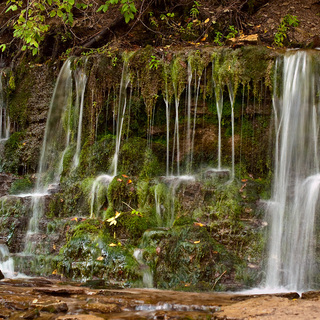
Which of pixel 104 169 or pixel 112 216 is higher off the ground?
pixel 104 169

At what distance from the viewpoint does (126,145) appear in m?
9.23

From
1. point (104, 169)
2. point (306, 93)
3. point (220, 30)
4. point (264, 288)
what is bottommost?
point (264, 288)

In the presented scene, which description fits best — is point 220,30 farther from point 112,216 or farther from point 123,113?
point 112,216

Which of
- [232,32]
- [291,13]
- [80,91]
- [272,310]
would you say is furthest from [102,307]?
[291,13]

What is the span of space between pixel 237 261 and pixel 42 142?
610cm

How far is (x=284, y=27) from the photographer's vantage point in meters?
10.6

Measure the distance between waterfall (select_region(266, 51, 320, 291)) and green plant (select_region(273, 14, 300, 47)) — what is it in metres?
2.33

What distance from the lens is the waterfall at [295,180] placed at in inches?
243

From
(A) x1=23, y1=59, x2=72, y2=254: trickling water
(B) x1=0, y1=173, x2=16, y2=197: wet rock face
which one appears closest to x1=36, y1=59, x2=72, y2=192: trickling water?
(A) x1=23, y1=59, x2=72, y2=254: trickling water

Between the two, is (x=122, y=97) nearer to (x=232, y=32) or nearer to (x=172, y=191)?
(x=172, y=191)

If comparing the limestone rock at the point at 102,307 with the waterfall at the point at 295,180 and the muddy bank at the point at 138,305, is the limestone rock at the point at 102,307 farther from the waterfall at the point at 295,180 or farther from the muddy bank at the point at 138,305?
the waterfall at the point at 295,180

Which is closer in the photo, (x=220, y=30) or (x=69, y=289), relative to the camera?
(x=69, y=289)

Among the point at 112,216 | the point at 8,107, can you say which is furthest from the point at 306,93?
the point at 8,107

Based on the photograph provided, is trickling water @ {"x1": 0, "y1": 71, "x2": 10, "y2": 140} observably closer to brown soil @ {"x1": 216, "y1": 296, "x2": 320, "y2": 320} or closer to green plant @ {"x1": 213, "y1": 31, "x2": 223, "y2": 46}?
green plant @ {"x1": 213, "y1": 31, "x2": 223, "y2": 46}
